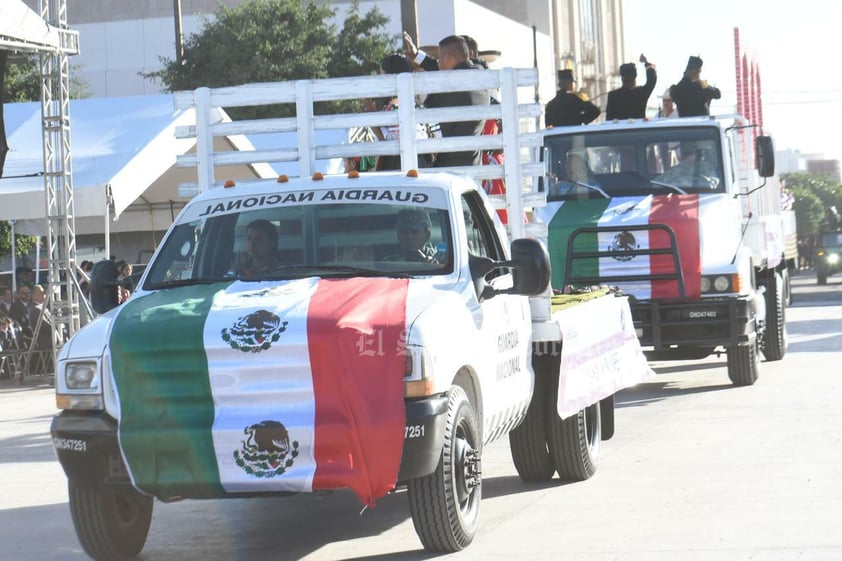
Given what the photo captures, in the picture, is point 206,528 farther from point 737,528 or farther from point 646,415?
point 646,415

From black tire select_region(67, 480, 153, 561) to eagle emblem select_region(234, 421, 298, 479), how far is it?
772mm

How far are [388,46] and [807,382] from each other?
33706 mm

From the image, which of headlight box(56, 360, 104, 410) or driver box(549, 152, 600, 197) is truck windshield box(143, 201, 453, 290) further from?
driver box(549, 152, 600, 197)

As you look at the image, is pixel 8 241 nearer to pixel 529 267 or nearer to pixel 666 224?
pixel 666 224

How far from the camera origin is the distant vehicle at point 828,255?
55.0 meters

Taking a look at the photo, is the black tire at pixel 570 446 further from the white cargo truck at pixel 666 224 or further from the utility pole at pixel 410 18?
the utility pole at pixel 410 18

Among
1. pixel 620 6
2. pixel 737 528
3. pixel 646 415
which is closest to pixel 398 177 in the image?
pixel 737 528

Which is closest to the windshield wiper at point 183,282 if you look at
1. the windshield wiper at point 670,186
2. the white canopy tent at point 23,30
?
the windshield wiper at point 670,186

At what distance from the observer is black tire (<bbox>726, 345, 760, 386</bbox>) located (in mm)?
15531

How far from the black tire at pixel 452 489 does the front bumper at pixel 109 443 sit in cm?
15

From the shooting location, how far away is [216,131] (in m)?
10.5

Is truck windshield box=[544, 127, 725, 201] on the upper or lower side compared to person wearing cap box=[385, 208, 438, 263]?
upper

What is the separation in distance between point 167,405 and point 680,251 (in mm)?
9117

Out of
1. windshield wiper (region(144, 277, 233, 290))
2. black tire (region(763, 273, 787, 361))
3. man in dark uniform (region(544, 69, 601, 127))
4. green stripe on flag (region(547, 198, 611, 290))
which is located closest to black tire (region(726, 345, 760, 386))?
green stripe on flag (region(547, 198, 611, 290))
